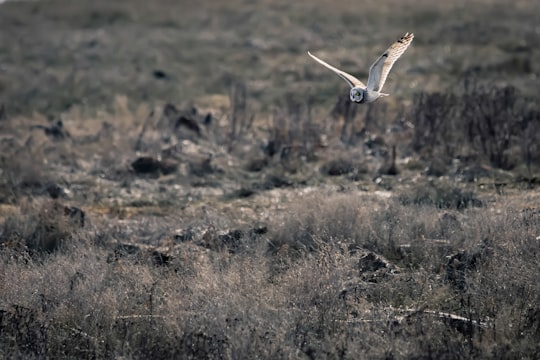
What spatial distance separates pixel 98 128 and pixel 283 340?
13380mm

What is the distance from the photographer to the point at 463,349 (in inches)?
312

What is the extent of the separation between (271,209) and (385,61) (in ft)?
15.2

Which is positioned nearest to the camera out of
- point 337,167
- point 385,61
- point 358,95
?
point 358,95

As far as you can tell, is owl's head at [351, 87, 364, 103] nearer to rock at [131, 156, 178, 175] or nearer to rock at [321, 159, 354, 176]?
rock at [321, 159, 354, 176]

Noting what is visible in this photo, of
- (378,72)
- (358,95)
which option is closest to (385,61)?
(378,72)

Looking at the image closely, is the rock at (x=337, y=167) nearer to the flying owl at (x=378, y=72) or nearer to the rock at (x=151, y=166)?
the rock at (x=151, y=166)

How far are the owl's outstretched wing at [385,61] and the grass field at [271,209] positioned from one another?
1713 mm

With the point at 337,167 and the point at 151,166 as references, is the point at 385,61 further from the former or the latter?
the point at 151,166

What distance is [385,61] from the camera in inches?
369

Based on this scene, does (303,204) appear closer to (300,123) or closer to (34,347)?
(34,347)

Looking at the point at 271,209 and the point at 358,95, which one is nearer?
the point at 358,95

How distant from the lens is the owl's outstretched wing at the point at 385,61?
9297 mm

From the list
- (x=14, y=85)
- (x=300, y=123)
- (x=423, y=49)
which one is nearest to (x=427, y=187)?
(x=300, y=123)

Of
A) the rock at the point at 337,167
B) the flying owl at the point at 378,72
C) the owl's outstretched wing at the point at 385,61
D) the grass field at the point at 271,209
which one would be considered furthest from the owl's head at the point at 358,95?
the rock at the point at 337,167
